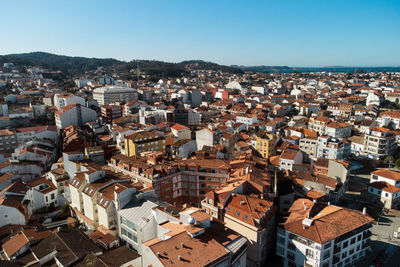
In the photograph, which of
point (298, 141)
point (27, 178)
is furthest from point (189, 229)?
point (298, 141)

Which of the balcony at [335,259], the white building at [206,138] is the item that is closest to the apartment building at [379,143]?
the white building at [206,138]

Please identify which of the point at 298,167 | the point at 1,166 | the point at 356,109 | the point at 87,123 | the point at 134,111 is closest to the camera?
the point at 1,166

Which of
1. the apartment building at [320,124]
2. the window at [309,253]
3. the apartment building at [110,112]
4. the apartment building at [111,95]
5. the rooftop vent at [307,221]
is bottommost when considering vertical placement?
the window at [309,253]

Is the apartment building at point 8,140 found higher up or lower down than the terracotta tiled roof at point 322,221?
higher up

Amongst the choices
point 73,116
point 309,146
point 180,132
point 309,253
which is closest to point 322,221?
point 309,253

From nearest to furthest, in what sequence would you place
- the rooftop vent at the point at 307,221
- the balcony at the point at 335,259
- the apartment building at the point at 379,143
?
the rooftop vent at the point at 307,221 < the balcony at the point at 335,259 < the apartment building at the point at 379,143

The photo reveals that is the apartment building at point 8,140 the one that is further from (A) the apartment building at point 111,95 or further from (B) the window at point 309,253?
(B) the window at point 309,253

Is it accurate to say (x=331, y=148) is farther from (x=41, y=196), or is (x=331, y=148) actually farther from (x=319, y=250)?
(x=41, y=196)

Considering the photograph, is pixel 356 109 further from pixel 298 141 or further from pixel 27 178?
pixel 27 178
